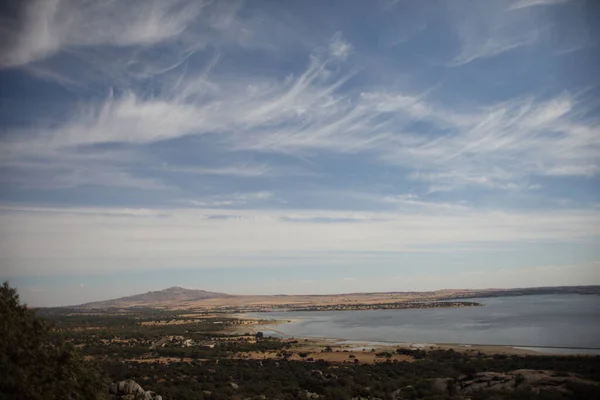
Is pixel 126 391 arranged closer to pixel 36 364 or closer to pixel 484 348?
pixel 36 364

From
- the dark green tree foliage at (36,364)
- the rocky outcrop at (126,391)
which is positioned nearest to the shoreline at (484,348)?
the rocky outcrop at (126,391)

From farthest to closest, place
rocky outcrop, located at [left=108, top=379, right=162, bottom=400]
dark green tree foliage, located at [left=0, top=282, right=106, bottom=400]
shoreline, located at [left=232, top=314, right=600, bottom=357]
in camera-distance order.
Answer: shoreline, located at [left=232, top=314, right=600, bottom=357], rocky outcrop, located at [left=108, top=379, right=162, bottom=400], dark green tree foliage, located at [left=0, top=282, right=106, bottom=400]

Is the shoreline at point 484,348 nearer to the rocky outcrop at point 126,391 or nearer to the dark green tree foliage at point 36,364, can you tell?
the rocky outcrop at point 126,391

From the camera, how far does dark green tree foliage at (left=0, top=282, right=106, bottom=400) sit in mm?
11664

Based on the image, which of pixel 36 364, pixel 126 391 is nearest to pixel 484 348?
pixel 126 391

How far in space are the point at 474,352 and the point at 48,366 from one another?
40.1 m

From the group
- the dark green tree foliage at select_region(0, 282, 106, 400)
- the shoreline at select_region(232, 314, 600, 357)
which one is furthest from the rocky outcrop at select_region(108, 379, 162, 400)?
the shoreline at select_region(232, 314, 600, 357)

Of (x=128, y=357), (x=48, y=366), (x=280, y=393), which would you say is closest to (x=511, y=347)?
(x=280, y=393)

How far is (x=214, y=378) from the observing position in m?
29.3

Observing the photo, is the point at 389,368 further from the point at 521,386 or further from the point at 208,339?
the point at 208,339

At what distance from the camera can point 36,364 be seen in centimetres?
1330

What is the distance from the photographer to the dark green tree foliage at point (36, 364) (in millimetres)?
11664

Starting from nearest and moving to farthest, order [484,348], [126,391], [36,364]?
[36,364]
[126,391]
[484,348]

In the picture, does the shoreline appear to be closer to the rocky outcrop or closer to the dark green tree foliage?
the rocky outcrop
